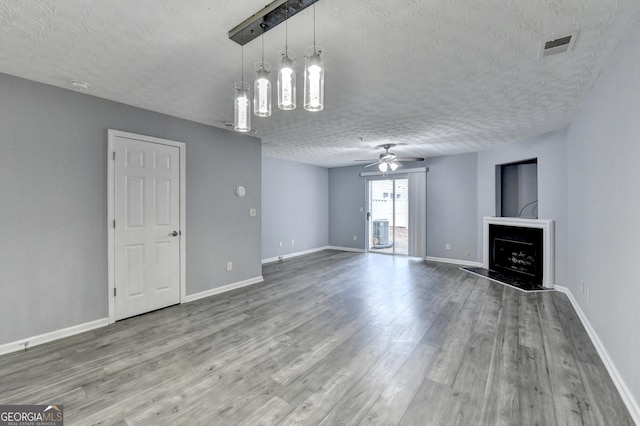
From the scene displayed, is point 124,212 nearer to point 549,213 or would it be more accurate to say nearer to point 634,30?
point 634,30

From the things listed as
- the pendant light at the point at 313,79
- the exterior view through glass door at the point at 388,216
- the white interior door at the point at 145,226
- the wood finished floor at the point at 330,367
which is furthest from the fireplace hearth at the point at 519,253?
the white interior door at the point at 145,226

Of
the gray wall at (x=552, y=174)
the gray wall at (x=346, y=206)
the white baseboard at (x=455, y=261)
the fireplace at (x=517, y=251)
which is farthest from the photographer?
the gray wall at (x=346, y=206)

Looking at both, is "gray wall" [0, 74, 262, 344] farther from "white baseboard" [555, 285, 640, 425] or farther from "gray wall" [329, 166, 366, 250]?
"gray wall" [329, 166, 366, 250]

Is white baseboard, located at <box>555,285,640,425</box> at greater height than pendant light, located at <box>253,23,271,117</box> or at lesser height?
lesser

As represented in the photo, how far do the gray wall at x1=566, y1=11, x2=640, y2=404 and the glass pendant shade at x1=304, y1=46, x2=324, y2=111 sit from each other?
6.55ft

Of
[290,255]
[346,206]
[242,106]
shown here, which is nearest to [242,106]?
[242,106]

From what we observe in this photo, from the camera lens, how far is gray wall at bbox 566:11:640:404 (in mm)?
1780

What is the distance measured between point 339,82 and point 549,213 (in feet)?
13.5

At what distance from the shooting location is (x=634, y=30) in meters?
1.77

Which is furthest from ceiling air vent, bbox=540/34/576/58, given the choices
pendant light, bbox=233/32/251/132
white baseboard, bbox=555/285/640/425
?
white baseboard, bbox=555/285/640/425

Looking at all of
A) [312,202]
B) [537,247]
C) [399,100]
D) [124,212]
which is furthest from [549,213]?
[124,212]

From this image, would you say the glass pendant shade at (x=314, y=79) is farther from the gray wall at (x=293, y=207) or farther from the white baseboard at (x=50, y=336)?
the gray wall at (x=293, y=207)

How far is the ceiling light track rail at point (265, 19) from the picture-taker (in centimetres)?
157

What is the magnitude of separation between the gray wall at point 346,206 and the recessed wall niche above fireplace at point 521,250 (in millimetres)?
3168
